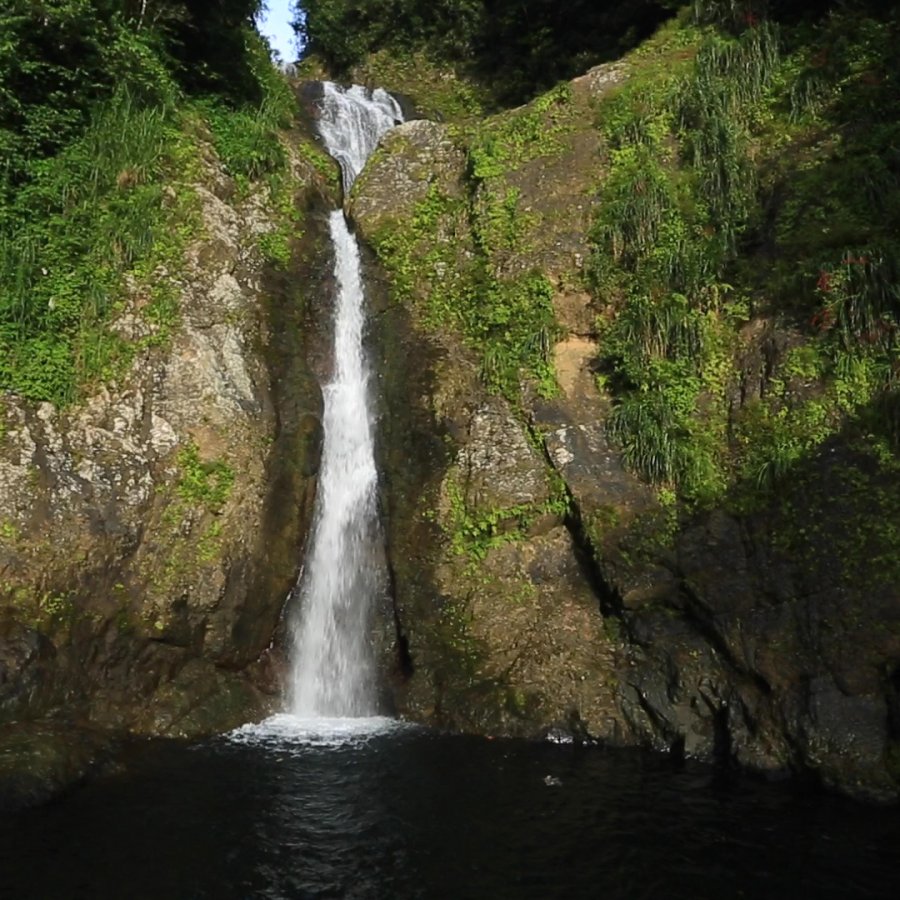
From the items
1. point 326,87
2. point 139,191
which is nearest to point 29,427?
point 139,191

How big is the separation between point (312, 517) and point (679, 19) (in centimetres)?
1247

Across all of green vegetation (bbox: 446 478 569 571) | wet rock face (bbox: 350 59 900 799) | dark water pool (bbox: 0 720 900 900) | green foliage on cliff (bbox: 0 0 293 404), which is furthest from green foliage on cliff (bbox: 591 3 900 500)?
green foliage on cliff (bbox: 0 0 293 404)

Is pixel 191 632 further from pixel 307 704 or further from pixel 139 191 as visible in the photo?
pixel 139 191

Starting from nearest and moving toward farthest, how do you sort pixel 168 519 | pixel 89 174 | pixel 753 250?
pixel 168 519
pixel 753 250
pixel 89 174

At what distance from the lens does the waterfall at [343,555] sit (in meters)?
10.9

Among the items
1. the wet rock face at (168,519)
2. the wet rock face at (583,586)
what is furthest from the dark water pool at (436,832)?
the wet rock face at (168,519)

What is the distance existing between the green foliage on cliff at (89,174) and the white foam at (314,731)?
191 inches

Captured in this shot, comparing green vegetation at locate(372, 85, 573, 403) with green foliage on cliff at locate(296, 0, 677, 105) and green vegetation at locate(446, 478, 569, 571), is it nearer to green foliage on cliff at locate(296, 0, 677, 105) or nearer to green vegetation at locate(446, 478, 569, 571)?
green vegetation at locate(446, 478, 569, 571)

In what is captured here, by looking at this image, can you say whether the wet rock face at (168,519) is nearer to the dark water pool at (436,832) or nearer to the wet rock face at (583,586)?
the dark water pool at (436,832)

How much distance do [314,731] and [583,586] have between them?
3744 millimetres

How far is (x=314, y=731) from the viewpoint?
32.2 ft

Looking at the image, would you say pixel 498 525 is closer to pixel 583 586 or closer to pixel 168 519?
pixel 583 586

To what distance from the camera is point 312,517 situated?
11766 millimetres

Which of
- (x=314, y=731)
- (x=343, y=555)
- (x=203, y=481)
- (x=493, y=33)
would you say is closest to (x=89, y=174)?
(x=203, y=481)
